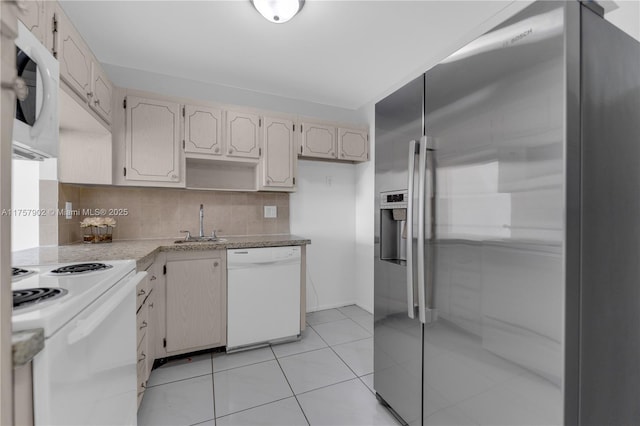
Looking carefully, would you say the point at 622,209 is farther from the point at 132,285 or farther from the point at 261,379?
the point at 261,379

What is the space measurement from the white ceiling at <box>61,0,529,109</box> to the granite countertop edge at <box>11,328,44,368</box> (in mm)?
1954

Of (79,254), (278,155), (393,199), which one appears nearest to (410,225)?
(393,199)

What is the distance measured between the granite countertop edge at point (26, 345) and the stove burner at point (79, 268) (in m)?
0.65

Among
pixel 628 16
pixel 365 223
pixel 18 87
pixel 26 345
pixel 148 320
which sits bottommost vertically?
pixel 148 320

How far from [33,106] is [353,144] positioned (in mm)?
2610

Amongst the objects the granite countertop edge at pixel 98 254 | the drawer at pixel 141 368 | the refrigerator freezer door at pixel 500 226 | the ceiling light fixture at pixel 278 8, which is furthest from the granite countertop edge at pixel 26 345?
the ceiling light fixture at pixel 278 8

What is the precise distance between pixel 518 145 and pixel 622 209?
492mm

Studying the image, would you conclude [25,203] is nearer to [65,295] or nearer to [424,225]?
[65,295]

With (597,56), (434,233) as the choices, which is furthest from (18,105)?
(597,56)

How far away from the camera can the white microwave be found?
87 cm

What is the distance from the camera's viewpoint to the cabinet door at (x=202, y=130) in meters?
2.39

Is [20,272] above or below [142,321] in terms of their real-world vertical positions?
above

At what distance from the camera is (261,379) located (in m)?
1.91

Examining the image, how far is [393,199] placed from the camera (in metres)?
1.53
